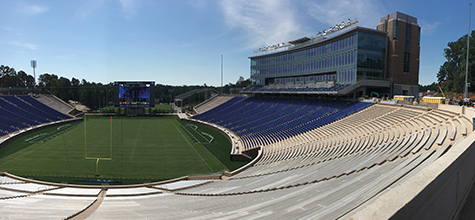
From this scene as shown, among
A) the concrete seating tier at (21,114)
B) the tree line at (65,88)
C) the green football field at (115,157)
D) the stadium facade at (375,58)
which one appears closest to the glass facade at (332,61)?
the stadium facade at (375,58)

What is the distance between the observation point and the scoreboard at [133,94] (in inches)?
2351

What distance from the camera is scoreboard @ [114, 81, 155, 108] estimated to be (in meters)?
59.7

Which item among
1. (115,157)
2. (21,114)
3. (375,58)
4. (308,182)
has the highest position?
(375,58)

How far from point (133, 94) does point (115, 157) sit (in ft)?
123

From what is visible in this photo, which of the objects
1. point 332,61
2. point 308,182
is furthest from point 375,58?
point 308,182

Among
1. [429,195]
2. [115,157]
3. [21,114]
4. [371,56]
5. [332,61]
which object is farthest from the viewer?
[21,114]

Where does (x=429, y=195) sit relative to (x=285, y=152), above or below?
above

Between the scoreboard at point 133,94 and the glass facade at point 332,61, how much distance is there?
89.8 ft

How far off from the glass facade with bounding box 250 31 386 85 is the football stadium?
22 centimetres

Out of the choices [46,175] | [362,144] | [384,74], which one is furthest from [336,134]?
[46,175]

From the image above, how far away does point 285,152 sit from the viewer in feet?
75.6

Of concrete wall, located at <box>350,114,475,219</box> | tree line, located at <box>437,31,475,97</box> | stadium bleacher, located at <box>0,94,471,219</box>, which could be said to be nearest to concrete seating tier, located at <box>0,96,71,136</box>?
stadium bleacher, located at <box>0,94,471,219</box>

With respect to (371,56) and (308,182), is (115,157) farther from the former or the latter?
(371,56)

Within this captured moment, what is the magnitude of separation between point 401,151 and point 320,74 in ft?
122
